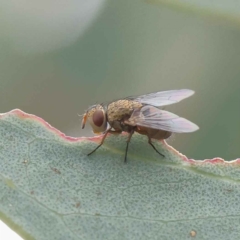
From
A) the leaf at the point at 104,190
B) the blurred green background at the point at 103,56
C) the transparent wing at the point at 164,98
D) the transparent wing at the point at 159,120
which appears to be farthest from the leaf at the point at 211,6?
the blurred green background at the point at 103,56

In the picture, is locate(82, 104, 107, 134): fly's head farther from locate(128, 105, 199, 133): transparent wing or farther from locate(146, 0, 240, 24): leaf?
locate(146, 0, 240, 24): leaf

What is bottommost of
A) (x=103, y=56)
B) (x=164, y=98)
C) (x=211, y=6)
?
(x=103, y=56)

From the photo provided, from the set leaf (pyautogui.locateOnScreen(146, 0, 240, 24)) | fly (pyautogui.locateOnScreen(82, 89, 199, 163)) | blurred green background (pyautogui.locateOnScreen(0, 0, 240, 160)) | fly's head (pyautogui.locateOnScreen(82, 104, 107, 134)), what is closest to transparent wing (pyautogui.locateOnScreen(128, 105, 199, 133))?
fly (pyautogui.locateOnScreen(82, 89, 199, 163))

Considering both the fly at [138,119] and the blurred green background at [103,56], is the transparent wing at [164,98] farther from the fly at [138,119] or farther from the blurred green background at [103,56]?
the blurred green background at [103,56]

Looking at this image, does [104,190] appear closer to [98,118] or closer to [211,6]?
[98,118]

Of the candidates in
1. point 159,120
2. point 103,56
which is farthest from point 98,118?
point 103,56

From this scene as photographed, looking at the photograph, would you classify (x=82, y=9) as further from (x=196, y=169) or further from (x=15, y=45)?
(x=196, y=169)
